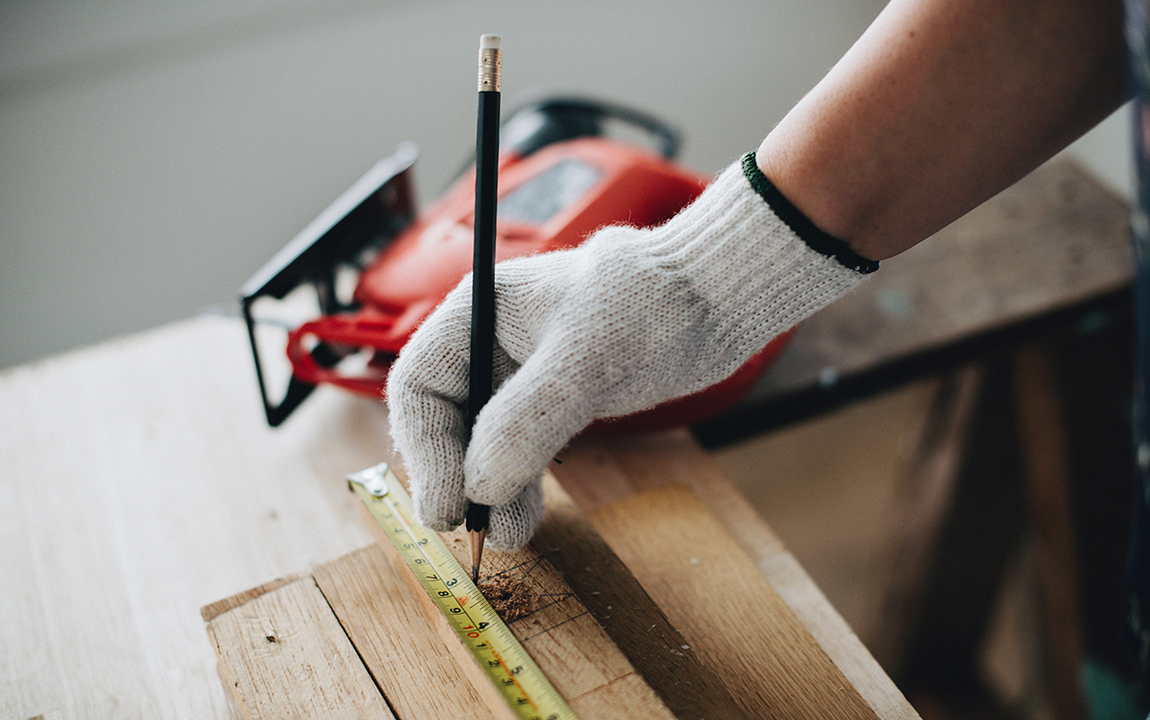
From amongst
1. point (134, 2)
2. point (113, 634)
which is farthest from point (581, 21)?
point (113, 634)

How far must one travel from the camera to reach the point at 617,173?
0.89 metres

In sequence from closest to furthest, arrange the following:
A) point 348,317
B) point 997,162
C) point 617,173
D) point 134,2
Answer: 1. point 997,162
2. point 348,317
3. point 617,173
4. point 134,2

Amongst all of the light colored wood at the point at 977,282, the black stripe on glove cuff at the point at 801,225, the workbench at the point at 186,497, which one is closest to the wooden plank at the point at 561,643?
the workbench at the point at 186,497

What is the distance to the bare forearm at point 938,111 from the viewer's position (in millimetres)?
486

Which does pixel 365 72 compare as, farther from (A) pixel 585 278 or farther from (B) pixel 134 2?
(A) pixel 585 278

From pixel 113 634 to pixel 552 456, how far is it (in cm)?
43

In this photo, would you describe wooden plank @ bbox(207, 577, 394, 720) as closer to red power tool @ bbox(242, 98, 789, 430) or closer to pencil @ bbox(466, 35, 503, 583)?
pencil @ bbox(466, 35, 503, 583)

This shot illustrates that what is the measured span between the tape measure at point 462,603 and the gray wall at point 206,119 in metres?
1.15

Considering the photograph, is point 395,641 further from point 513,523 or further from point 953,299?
point 953,299

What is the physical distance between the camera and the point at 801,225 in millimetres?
566

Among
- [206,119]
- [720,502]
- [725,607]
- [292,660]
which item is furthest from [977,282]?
[206,119]

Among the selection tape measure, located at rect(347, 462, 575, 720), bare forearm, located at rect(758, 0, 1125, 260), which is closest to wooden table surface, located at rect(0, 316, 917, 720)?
tape measure, located at rect(347, 462, 575, 720)

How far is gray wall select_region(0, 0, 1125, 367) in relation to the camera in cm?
142

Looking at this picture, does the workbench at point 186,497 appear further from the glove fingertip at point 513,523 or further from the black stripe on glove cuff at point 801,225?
the black stripe on glove cuff at point 801,225
